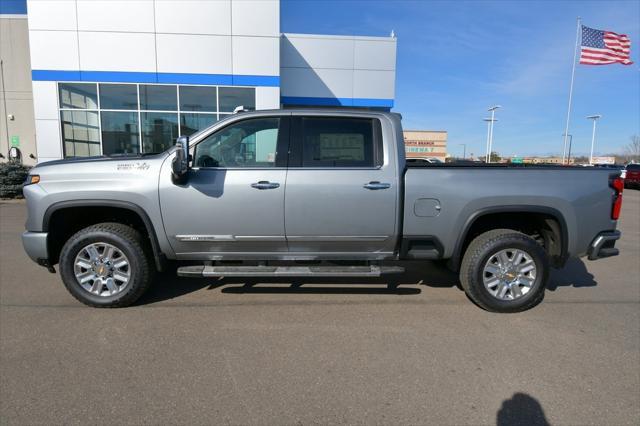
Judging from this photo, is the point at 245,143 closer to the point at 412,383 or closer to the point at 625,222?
the point at 412,383

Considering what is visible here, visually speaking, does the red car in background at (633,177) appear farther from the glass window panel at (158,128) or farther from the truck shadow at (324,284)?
the glass window panel at (158,128)

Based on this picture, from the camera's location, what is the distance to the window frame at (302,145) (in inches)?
158

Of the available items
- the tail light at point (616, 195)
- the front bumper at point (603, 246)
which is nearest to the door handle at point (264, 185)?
the front bumper at point (603, 246)

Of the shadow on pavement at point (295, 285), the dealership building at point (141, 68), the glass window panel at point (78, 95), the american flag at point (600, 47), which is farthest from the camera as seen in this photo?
the american flag at point (600, 47)

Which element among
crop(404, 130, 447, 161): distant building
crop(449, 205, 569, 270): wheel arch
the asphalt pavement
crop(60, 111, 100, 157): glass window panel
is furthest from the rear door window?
crop(404, 130, 447, 161): distant building

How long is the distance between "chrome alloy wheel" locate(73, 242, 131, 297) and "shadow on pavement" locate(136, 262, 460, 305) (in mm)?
383

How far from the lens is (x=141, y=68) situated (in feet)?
46.8

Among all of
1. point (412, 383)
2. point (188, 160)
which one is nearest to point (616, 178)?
point (412, 383)

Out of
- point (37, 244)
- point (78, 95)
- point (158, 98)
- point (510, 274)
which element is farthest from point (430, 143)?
point (37, 244)

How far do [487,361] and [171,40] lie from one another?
15.1 m

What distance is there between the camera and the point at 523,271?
162 inches

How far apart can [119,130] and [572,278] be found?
1520cm

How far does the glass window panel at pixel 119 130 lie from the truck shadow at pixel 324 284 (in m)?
11.2

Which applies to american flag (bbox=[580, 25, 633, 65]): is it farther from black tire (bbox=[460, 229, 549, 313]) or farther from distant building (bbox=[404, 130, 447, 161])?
distant building (bbox=[404, 130, 447, 161])
